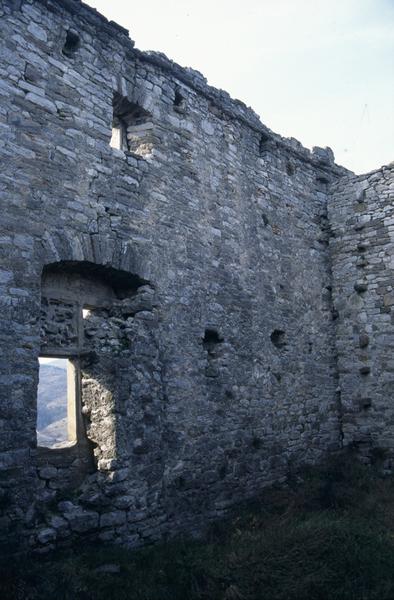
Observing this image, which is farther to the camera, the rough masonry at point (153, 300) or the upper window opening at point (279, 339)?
the upper window opening at point (279, 339)

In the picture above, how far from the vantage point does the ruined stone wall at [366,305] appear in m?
9.54

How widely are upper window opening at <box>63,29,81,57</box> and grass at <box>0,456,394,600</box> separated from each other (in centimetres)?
539

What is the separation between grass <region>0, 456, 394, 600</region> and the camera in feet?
14.2

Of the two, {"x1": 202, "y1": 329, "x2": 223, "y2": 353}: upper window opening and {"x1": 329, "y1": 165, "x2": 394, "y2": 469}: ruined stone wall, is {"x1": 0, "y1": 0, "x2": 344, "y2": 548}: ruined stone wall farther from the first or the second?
{"x1": 329, "y1": 165, "x2": 394, "y2": 469}: ruined stone wall

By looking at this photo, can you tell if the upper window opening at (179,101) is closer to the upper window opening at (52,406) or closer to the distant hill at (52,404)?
the upper window opening at (52,406)

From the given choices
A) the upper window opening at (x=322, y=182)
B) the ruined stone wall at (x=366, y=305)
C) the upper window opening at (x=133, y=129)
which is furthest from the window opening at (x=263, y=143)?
the upper window opening at (x=133, y=129)

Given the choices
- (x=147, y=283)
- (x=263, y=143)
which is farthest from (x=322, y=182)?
(x=147, y=283)

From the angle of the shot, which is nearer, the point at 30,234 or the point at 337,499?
the point at 30,234

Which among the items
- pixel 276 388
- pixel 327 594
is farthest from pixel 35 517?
pixel 276 388

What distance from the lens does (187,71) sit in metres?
7.89

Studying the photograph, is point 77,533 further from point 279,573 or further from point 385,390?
point 385,390

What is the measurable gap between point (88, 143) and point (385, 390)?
6.62m

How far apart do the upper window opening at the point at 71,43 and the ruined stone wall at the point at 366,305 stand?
20.1ft

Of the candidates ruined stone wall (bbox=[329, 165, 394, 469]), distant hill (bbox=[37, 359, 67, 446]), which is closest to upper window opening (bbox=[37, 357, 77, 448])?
distant hill (bbox=[37, 359, 67, 446])
